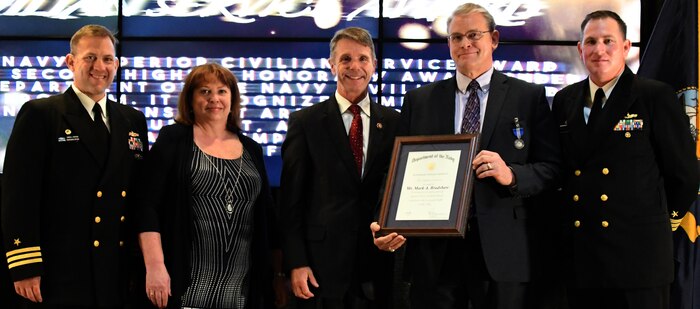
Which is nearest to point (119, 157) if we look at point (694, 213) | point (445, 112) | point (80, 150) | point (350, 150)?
point (80, 150)

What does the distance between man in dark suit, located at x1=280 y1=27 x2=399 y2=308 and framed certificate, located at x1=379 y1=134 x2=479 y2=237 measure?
0.35 m

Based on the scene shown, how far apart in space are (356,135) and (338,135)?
85mm

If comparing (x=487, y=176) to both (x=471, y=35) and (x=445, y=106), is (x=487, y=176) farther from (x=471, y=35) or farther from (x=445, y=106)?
(x=471, y=35)

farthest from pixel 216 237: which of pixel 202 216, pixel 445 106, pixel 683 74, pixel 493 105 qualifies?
pixel 683 74

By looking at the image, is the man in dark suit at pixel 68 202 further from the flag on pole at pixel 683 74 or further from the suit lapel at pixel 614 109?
the flag on pole at pixel 683 74

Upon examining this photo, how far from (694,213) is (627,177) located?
1020 mm

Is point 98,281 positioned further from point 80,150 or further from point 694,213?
point 694,213

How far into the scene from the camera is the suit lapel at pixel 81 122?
3.78 m

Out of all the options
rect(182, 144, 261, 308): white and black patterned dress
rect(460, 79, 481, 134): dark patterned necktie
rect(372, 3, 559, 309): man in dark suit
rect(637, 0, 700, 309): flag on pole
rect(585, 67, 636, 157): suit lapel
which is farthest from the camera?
rect(637, 0, 700, 309): flag on pole

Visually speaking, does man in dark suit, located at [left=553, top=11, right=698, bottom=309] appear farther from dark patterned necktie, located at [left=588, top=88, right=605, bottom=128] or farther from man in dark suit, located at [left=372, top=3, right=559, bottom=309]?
man in dark suit, located at [left=372, top=3, right=559, bottom=309]

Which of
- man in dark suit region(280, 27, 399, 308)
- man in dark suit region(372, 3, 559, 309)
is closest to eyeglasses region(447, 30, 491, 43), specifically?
man in dark suit region(372, 3, 559, 309)

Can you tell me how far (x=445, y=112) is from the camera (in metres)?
3.65

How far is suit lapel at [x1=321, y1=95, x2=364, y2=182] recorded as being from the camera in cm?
382

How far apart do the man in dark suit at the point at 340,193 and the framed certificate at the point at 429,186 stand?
1.14 feet
